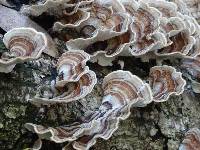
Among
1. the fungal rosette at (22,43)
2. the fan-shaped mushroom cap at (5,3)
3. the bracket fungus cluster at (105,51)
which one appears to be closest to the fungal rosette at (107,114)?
the bracket fungus cluster at (105,51)

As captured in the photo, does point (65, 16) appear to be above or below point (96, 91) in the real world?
above

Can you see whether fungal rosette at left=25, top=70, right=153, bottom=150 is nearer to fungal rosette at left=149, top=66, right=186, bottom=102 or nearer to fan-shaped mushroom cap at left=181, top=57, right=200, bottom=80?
fungal rosette at left=149, top=66, right=186, bottom=102

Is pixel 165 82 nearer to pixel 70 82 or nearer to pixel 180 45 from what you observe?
pixel 180 45

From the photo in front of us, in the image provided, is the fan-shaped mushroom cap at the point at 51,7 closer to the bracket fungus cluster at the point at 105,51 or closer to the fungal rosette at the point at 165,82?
the bracket fungus cluster at the point at 105,51

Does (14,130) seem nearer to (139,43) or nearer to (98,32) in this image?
(98,32)

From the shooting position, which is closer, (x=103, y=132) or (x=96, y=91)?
(x=103, y=132)

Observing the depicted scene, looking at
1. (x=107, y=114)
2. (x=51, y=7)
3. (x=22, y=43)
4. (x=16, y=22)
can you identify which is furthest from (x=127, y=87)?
(x=16, y=22)

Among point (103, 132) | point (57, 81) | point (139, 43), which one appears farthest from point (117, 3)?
point (103, 132)
